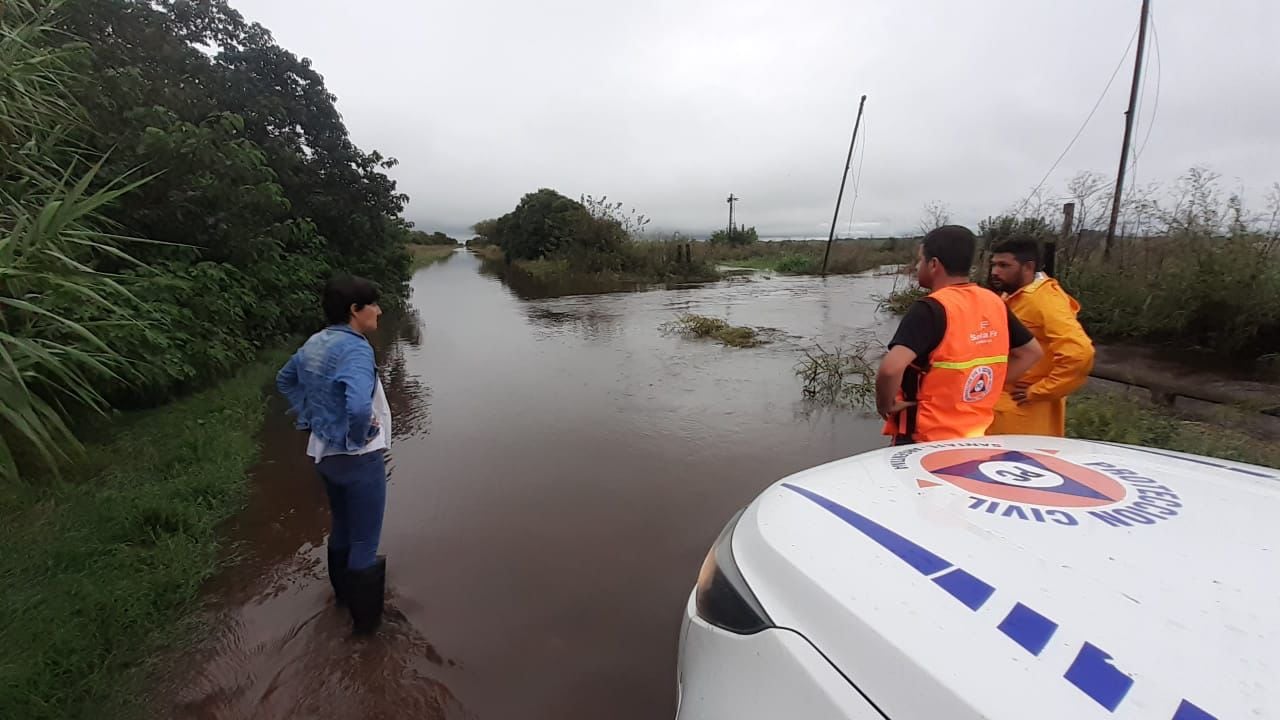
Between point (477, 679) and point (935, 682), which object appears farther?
point (477, 679)

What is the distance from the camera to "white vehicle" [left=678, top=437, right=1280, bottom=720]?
0.81 meters

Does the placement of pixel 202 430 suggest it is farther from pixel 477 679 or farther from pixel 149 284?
pixel 477 679

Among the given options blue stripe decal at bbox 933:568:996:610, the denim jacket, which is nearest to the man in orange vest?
blue stripe decal at bbox 933:568:996:610

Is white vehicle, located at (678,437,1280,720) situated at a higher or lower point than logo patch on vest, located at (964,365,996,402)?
lower

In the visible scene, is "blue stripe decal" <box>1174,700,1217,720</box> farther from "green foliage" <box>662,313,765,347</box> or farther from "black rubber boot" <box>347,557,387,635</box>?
"green foliage" <box>662,313,765,347</box>

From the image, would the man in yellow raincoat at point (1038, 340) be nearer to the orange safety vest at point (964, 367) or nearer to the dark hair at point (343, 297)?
the orange safety vest at point (964, 367)

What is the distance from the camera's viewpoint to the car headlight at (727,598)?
1.23m

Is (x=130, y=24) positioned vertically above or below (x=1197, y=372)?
above

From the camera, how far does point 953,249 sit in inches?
85.8

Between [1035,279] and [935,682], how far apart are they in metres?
2.57

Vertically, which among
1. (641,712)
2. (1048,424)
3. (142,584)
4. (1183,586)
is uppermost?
(1183,586)

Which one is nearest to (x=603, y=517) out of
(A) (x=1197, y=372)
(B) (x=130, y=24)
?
(A) (x=1197, y=372)

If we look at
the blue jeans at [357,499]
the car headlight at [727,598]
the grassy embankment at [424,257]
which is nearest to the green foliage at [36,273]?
the blue jeans at [357,499]

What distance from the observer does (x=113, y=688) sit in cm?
216
